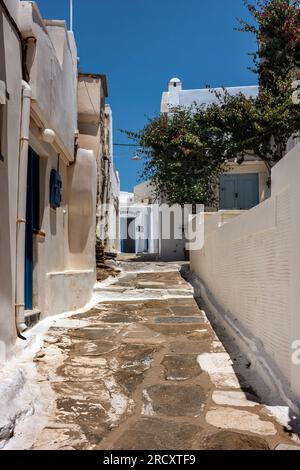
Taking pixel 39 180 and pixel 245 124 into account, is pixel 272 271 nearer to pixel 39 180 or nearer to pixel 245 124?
pixel 39 180

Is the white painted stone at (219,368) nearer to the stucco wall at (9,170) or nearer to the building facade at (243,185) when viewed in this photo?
the stucco wall at (9,170)

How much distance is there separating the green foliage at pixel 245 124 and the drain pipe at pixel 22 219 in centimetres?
837

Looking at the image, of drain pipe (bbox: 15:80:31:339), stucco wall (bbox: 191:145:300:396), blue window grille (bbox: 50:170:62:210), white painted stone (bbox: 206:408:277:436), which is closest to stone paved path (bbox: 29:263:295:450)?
white painted stone (bbox: 206:408:277:436)

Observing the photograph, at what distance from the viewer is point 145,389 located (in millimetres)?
3789

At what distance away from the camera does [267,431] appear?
2.88 meters

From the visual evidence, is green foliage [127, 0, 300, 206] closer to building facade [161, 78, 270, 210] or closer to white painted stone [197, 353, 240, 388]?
building facade [161, 78, 270, 210]

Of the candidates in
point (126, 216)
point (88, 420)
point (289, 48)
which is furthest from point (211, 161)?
point (126, 216)

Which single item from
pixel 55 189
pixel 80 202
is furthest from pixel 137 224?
pixel 55 189

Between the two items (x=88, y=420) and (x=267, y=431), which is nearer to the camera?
(x=267, y=431)

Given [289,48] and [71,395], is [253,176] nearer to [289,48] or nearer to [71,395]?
[289,48]

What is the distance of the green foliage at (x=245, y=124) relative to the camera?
11750mm

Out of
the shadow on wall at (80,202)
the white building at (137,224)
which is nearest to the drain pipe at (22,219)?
the shadow on wall at (80,202)

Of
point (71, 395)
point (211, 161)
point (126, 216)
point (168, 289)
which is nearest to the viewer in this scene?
point (71, 395)

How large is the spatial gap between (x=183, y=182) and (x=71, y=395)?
1140 centimetres
